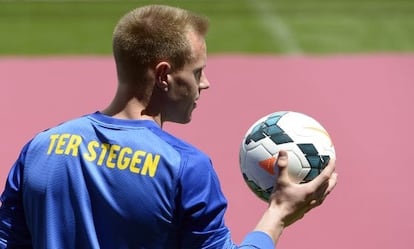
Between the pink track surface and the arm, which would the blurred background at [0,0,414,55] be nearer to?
the pink track surface

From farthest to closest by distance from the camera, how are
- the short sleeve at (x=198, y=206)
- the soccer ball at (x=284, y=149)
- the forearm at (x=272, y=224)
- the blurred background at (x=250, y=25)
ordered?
the blurred background at (x=250, y=25)
the soccer ball at (x=284, y=149)
the forearm at (x=272, y=224)
the short sleeve at (x=198, y=206)

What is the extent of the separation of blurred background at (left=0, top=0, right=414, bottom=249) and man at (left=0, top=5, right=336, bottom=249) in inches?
153

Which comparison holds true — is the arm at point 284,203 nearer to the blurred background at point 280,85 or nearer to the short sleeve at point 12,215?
the short sleeve at point 12,215

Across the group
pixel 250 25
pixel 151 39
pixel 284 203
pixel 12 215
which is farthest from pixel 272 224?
pixel 250 25

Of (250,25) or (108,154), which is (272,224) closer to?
(108,154)

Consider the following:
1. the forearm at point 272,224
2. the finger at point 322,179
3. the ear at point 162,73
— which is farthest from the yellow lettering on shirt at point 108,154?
the finger at point 322,179

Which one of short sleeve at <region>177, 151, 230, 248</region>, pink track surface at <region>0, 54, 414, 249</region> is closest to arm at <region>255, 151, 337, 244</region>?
short sleeve at <region>177, 151, 230, 248</region>

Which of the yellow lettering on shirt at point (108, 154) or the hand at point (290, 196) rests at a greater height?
the hand at point (290, 196)

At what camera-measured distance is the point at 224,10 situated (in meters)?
14.5

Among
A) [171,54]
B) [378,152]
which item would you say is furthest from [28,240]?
[378,152]

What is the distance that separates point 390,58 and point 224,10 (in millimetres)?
3484

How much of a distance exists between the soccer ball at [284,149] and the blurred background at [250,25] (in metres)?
8.09

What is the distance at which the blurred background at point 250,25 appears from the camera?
12439 millimetres

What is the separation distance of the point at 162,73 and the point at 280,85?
755 cm
